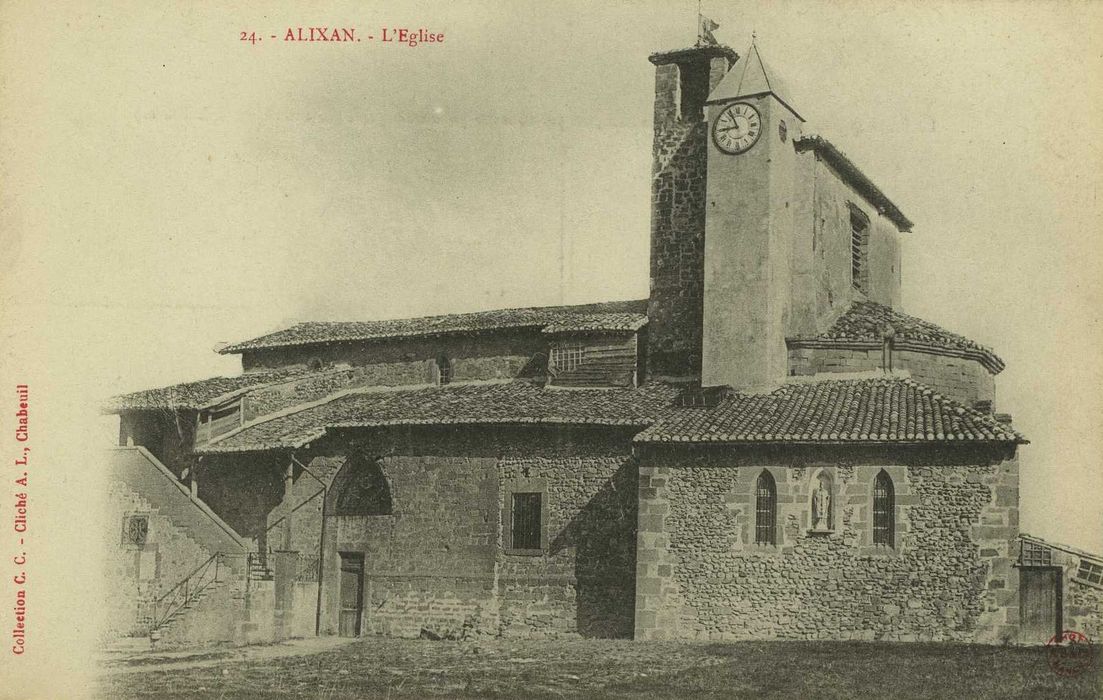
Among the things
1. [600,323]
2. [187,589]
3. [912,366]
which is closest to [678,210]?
[600,323]

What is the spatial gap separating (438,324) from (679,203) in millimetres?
6729

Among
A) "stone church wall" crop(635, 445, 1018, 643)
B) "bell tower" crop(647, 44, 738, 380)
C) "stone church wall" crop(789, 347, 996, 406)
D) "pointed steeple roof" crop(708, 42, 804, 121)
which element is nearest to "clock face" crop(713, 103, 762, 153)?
"pointed steeple roof" crop(708, 42, 804, 121)

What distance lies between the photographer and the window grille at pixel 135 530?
100.0 feet

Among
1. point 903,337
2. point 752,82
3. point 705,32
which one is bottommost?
point 903,337

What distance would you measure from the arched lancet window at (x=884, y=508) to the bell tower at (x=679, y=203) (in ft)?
21.7

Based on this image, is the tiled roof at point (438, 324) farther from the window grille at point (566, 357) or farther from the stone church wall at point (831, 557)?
the stone church wall at point (831, 557)

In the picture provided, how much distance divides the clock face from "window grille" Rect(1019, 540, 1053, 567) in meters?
10.0

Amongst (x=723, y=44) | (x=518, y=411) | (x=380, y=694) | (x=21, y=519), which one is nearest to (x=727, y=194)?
(x=723, y=44)

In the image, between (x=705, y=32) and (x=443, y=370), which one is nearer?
(x=705, y=32)

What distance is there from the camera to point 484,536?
99.3ft

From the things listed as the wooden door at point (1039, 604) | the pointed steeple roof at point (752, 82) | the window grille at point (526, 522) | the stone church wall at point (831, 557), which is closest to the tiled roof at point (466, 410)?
the window grille at point (526, 522)

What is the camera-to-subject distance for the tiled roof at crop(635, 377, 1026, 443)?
25.9 m

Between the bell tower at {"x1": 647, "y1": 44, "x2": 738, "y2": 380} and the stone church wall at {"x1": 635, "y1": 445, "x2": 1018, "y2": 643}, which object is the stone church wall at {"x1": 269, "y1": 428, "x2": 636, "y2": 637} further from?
the bell tower at {"x1": 647, "y1": 44, "x2": 738, "y2": 380}

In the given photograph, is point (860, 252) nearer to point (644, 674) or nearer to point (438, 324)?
point (438, 324)
